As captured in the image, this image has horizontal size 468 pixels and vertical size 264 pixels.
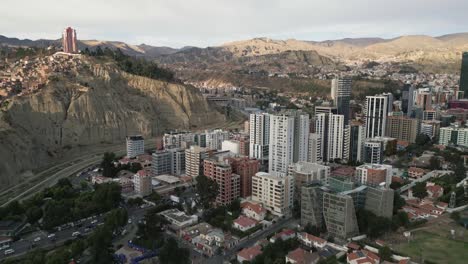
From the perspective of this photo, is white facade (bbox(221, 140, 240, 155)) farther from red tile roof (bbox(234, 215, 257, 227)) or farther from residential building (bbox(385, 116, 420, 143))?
residential building (bbox(385, 116, 420, 143))

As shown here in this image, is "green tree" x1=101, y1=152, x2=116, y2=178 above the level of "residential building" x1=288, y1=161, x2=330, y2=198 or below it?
below

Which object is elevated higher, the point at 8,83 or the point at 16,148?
the point at 8,83

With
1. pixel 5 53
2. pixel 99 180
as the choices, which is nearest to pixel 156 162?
pixel 99 180

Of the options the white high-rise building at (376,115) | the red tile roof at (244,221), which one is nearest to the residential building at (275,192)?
the red tile roof at (244,221)

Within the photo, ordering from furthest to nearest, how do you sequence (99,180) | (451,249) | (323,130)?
(323,130), (99,180), (451,249)

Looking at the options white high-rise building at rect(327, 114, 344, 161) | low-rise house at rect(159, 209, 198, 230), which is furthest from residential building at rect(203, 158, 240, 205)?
white high-rise building at rect(327, 114, 344, 161)

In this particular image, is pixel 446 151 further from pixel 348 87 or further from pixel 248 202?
pixel 248 202
